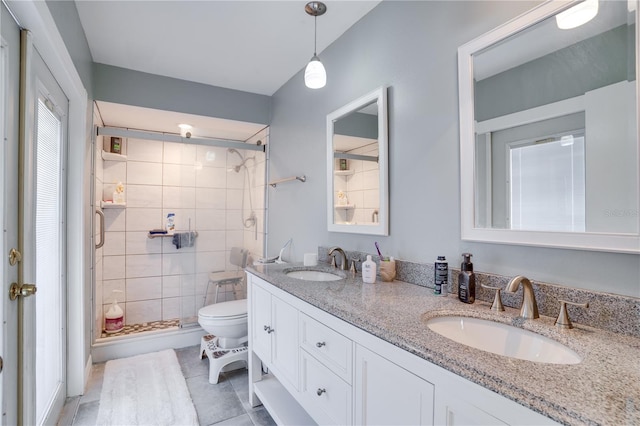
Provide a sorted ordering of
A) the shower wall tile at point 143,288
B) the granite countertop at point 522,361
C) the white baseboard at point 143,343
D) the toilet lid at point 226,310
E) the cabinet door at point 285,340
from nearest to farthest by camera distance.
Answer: the granite countertop at point 522,361, the cabinet door at point 285,340, the toilet lid at point 226,310, the white baseboard at point 143,343, the shower wall tile at point 143,288

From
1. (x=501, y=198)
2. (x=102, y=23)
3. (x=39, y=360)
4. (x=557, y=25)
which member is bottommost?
(x=39, y=360)

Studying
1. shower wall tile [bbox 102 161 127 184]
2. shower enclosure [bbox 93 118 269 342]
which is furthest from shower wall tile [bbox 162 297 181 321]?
shower wall tile [bbox 102 161 127 184]

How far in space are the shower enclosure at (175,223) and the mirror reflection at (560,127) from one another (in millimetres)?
2295

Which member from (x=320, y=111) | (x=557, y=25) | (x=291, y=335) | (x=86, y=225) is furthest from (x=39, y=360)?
(x=557, y=25)

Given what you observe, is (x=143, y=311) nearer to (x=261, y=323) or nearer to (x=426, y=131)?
(x=261, y=323)

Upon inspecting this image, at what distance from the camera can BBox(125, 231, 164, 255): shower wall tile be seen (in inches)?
125

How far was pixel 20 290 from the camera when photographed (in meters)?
1.15

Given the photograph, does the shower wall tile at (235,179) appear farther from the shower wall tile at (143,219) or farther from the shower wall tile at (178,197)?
the shower wall tile at (143,219)

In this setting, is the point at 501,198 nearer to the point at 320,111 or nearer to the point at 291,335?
the point at 291,335

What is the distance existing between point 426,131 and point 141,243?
2.97m

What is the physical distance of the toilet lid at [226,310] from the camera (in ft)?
8.04

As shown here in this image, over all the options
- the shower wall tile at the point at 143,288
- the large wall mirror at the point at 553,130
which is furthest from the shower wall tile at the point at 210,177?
the large wall mirror at the point at 553,130

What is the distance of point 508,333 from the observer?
0.97 meters

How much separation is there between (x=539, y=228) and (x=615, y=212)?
0.20 meters
